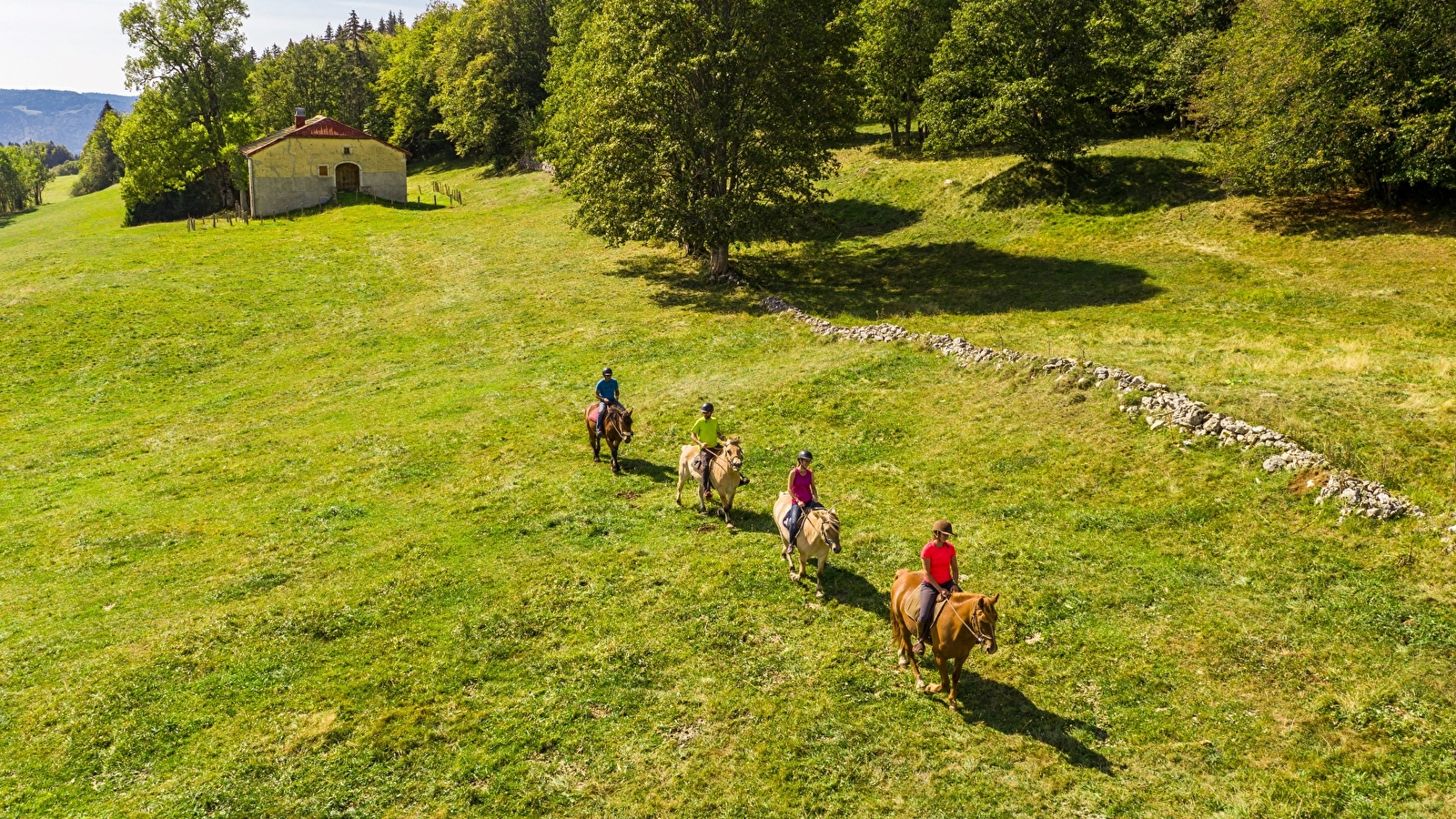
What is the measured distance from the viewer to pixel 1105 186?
4866cm

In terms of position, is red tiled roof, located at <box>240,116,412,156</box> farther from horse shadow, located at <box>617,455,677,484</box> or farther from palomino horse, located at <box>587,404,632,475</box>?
horse shadow, located at <box>617,455,677,484</box>

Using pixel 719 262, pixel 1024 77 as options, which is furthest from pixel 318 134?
pixel 1024 77

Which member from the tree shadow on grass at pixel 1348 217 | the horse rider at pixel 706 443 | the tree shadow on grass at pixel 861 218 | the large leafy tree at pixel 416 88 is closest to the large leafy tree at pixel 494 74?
the large leafy tree at pixel 416 88

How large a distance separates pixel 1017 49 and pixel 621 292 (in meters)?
30.1

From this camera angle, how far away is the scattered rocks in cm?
1571

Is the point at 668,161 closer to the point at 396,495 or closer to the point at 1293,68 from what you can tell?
the point at 396,495

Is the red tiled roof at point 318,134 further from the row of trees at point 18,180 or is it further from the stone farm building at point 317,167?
the row of trees at point 18,180

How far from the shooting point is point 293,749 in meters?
11.8

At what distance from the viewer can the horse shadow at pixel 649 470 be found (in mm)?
21891

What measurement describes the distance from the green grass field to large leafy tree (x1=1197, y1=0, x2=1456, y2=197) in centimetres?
313

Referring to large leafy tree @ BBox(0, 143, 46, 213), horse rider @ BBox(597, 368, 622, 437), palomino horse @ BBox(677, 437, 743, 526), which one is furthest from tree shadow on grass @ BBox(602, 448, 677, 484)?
large leafy tree @ BBox(0, 143, 46, 213)

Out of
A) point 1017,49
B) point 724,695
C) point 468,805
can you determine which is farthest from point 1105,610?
point 1017,49

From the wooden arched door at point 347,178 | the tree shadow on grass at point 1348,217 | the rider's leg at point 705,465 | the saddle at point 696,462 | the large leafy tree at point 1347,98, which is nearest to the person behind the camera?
the rider's leg at point 705,465

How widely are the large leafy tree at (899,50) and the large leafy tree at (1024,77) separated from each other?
35.9 ft
